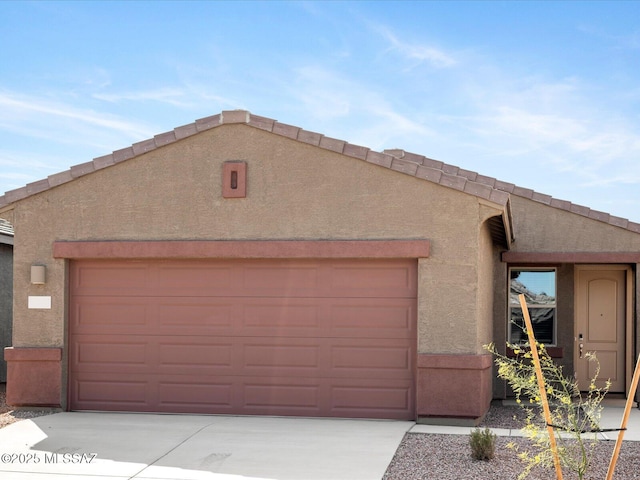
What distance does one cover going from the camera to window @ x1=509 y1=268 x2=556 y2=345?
1605 cm

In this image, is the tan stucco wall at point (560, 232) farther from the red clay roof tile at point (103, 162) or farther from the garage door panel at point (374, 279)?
the red clay roof tile at point (103, 162)

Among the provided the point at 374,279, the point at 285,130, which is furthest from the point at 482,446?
the point at 285,130

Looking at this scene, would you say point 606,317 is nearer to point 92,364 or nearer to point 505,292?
point 505,292

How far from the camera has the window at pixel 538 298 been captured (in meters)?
16.0

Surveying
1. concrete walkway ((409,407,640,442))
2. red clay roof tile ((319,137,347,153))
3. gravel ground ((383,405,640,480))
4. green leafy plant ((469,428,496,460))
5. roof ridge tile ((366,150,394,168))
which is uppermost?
red clay roof tile ((319,137,347,153))

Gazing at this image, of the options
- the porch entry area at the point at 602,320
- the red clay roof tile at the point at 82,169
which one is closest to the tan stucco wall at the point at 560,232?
the porch entry area at the point at 602,320

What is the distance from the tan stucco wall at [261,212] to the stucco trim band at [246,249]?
120mm

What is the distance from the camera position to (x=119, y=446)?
10.0 m

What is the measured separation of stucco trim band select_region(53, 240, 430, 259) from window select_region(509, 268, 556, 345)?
493 cm

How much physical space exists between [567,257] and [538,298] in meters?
1.14

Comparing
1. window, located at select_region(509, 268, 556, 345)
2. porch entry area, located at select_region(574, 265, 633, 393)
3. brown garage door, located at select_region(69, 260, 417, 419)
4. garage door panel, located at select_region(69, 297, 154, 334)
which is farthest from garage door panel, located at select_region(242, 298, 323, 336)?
porch entry area, located at select_region(574, 265, 633, 393)

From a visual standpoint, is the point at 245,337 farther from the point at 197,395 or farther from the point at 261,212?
the point at 261,212

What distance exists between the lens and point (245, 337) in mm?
12367

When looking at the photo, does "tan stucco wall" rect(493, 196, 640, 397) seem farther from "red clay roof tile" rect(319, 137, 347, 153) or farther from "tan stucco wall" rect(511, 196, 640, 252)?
"red clay roof tile" rect(319, 137, 347, 153)
